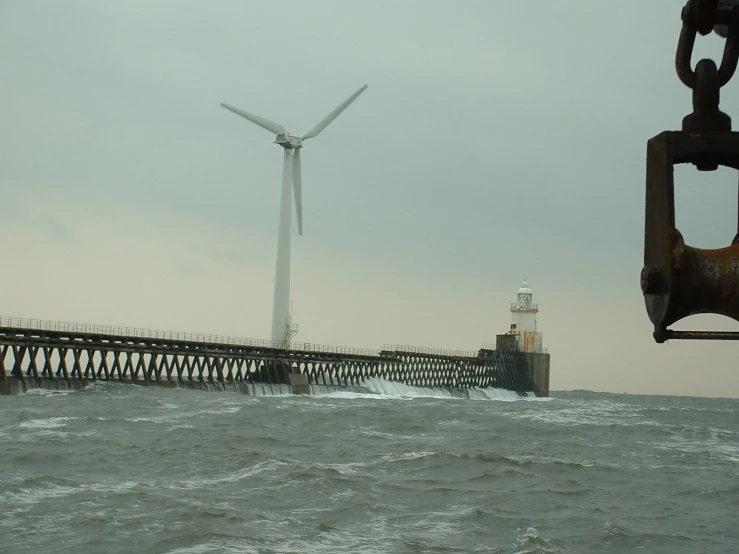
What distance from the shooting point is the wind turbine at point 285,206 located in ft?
225

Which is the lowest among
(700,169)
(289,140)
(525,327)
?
(700,169)

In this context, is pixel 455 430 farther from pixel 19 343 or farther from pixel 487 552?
pixel 19 343

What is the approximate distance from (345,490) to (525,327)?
300 ft

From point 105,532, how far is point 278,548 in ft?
7.76

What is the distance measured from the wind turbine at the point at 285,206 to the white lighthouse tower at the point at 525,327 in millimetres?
40139

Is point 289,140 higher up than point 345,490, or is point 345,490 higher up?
point 289,140

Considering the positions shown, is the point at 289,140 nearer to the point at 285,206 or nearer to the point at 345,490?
the point at 285,206

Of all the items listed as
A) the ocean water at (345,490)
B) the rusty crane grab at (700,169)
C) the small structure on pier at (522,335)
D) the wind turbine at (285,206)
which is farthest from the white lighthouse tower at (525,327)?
the rusty crane grab at (700,169)

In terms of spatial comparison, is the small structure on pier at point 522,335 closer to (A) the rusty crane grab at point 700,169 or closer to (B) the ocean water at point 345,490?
(B) the ocean water at point 345,490

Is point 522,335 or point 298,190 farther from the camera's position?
point 522,335

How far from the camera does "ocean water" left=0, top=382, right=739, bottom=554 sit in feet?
42.8

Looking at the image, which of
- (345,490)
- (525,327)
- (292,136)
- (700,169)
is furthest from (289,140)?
(700,169)

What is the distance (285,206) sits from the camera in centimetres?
6981

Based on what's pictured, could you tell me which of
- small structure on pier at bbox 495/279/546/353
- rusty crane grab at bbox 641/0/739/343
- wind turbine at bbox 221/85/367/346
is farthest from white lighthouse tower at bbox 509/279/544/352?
rusty crane grab at bbox 641/0/739/343
